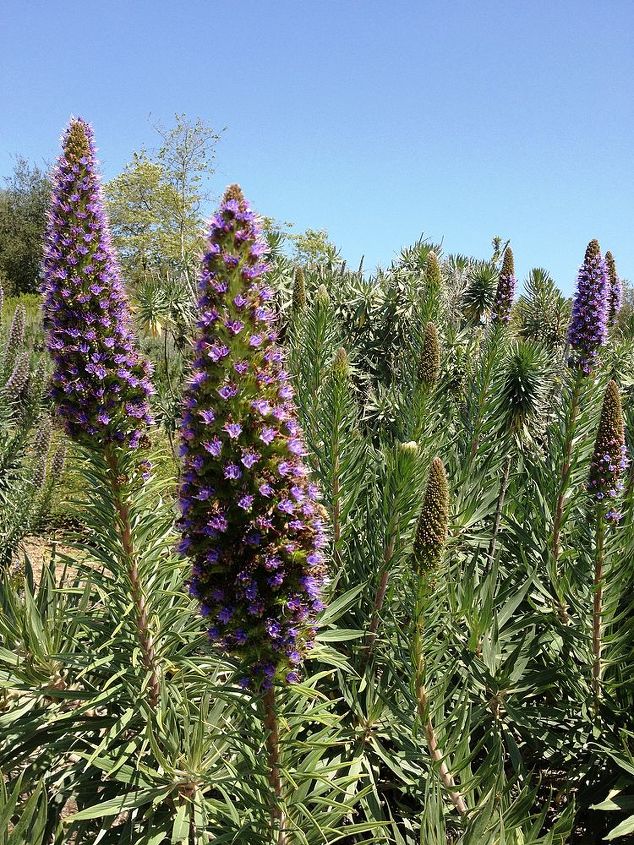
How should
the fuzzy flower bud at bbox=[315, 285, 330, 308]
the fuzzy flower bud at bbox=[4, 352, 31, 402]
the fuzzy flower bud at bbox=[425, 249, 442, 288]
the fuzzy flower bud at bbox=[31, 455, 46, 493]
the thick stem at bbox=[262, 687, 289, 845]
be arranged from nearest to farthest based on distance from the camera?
the thick stem at bbox=[262, 687, 289, 845] → the fuzzy flower bud at bbox=[315, 285, 330, 308] → the fuzzy flower bud at bbox=[425, 249, 442, 288] → the fuzzy flower bud at bbox=[4, 352, 31, 402] → the fuzzy flower bud at bbox=[31, 455, 46, 493]

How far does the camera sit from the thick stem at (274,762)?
7.31 ft

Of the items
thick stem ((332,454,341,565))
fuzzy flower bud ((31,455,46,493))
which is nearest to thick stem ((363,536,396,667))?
thick stem ((332,454,341,565))

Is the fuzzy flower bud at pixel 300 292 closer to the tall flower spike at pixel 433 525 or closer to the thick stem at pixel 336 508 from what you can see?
the thick stem at pixel 336 508

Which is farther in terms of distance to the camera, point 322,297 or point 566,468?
point 322,297

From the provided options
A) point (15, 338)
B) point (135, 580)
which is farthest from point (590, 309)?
point (15, 338)

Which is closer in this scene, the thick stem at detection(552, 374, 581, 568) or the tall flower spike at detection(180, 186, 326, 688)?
the tall flower spike at detection(180, 186, 326, 688)

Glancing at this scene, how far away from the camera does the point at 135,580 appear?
3.14m

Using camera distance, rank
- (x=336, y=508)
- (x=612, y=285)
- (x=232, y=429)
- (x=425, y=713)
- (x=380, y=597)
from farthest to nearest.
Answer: (x=612, y=285) → (x=336, y=508) → (x=380, y=597) → (x=425, y=713) → (x=232, y=429)

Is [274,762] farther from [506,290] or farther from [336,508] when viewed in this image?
[506,290]

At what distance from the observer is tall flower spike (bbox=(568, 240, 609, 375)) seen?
4.02 m

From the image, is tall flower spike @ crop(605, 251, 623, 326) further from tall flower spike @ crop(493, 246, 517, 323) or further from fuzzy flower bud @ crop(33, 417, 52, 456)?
fuzzy flower bud @ crop(33, 417, 52, 456)

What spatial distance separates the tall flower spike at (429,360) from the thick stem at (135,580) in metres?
2.06

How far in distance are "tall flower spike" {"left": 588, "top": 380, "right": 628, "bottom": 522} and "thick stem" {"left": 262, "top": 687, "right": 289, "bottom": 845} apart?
211 centimetres

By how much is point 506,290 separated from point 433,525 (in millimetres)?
3253
